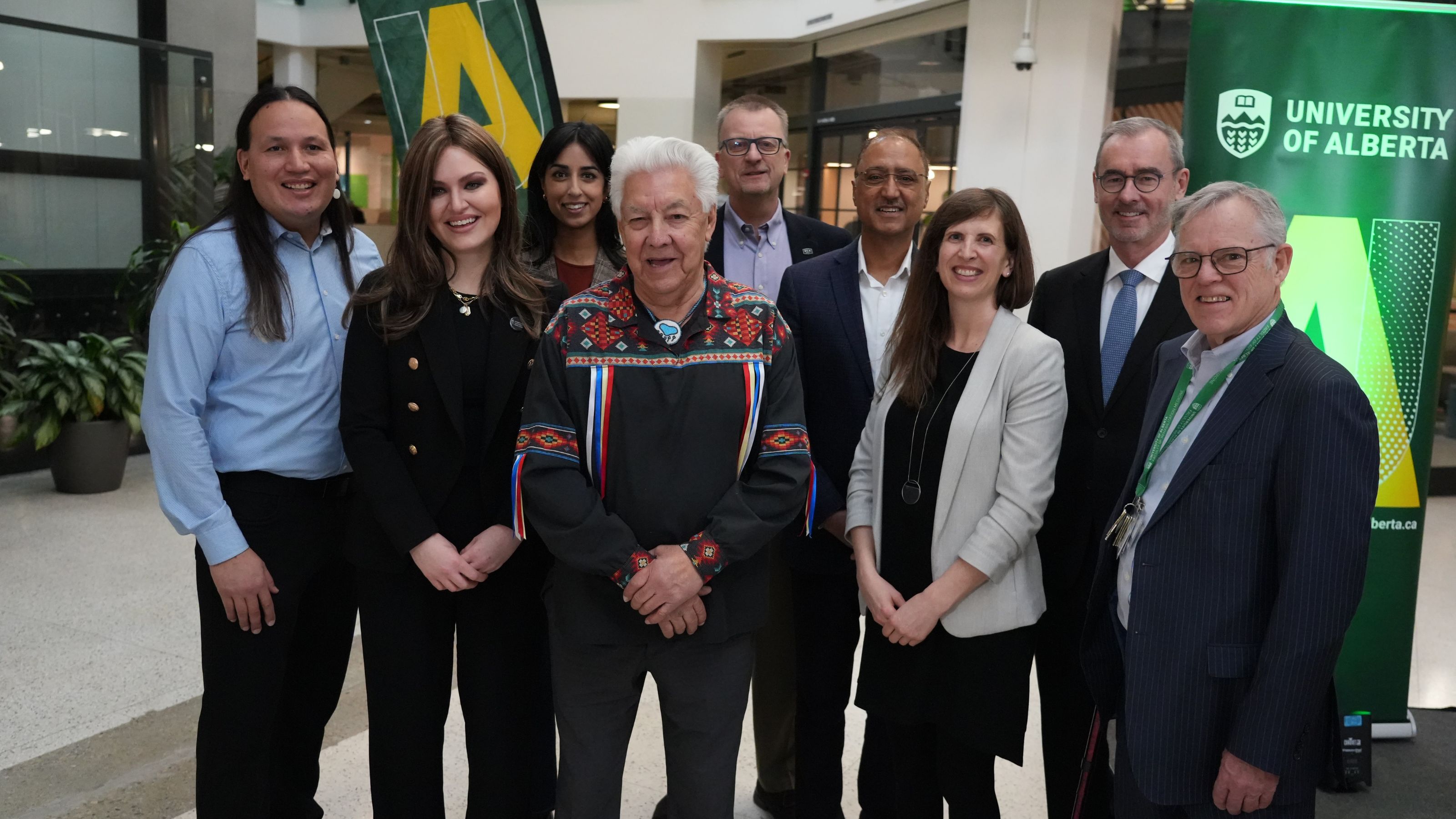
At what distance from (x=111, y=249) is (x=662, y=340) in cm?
675

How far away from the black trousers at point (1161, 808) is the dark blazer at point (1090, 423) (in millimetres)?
526

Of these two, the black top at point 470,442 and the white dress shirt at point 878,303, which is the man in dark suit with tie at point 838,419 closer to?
the white dress shirt at point 878,303

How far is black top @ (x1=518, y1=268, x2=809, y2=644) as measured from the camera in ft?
6.25

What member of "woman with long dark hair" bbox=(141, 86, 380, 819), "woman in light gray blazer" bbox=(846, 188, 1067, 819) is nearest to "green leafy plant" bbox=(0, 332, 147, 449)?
"woman with long dark hair" bbox=(141, 86, 380, 819)

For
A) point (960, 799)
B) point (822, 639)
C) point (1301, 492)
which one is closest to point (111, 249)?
point (822, 639)

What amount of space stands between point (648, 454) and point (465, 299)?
58 centimetres

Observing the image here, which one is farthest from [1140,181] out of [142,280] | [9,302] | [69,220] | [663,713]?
[69,220]

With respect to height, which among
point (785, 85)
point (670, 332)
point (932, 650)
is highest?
point (785, 85)

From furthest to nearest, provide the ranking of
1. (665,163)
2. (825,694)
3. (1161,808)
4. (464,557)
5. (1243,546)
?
(825,694), (464,557), (665,163), (1161,808), (1243,546)

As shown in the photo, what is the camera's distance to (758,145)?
2.91m

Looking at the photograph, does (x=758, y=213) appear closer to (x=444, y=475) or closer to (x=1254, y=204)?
(x=444, y=475)

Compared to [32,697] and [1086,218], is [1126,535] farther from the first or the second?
[1086,218]

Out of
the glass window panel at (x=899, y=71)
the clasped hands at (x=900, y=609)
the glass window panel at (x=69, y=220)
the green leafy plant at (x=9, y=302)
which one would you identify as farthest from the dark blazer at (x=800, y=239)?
the glass window panel at (x=899, y=71)

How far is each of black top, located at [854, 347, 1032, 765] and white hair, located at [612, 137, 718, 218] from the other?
2.01ft
